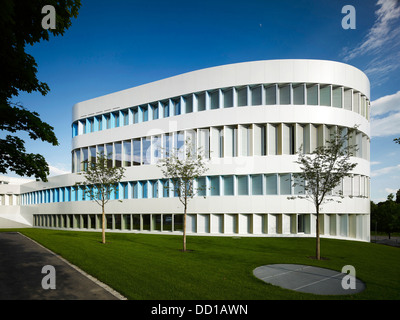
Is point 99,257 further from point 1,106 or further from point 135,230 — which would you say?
point 135,230

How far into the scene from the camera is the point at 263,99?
2555cm

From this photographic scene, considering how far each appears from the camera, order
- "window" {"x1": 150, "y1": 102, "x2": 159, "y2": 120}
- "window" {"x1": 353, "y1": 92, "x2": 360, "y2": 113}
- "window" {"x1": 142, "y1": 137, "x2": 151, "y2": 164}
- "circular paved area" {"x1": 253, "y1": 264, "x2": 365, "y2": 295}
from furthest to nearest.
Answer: "window" {"x1": 150, "y1": 102, "x2": 159, "y2": 120}
"window" {"x1": 142, "y1": 137, "x2": 151, "y2": 164}
"window" {"x1": 353, "y1": 92, "x2": 360, "y2": 113}
"circular paved area" {"x1": 253, "y1": 264, "x2": 365, "y2": 295}

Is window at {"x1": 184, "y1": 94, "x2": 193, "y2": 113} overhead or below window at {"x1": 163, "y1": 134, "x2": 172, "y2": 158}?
overhead

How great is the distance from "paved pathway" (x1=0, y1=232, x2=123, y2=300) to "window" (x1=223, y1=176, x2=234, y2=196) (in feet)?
52.3

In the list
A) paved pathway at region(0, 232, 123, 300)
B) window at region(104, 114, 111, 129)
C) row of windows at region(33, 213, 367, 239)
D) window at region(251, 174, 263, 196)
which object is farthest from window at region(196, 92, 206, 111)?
paved pathway at region(0, 232, 123, 300)

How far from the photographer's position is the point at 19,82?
8766 millimetres

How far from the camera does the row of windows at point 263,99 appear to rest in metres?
25.4

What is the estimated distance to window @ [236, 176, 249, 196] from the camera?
25531 millimetres

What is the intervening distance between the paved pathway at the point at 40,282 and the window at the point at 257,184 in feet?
55.3

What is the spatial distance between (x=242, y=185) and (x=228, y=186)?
1.28m

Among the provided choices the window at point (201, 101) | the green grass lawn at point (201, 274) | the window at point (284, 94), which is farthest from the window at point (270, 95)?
the green grass lawn at point (201, 274)

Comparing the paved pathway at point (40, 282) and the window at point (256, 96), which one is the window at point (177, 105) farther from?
the paved pathway at point (40, 282)

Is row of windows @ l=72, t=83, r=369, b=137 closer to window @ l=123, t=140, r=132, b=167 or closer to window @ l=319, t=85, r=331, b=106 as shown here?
window @ l=319, t=85, r=331, b=106

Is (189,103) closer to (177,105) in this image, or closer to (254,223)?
(177,105)
